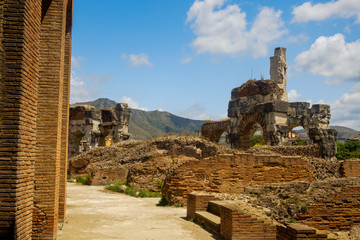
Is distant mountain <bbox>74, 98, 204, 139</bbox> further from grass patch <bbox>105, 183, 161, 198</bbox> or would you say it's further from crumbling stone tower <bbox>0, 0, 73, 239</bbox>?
crumbling stone tower <bbox>0, 0, 73, 239</bbox>

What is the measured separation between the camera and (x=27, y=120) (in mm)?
4789

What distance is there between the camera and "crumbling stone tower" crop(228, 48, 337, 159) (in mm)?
20062

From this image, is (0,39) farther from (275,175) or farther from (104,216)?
(275,175)

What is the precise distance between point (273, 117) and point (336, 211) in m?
13.7

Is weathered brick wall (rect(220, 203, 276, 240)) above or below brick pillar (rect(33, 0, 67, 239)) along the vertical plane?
below

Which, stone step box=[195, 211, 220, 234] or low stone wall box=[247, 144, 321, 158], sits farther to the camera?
low stone wall box=[247, 144, 321, 158]

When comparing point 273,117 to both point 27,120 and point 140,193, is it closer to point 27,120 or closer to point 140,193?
point 140,193

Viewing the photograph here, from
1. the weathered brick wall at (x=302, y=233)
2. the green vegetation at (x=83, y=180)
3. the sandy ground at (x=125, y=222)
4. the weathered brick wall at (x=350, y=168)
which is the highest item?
the weathered brick wall at (x=350, y=168)

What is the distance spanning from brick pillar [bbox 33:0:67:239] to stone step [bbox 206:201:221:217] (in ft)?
11.7

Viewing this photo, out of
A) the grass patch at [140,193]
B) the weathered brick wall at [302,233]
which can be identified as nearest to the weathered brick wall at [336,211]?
the weathered brick wall at [302,233]

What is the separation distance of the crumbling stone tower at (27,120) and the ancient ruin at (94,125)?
22.2 meters

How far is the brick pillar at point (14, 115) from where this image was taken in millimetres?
4223

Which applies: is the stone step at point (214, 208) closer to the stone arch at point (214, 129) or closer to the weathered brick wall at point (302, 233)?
the weathered brick wall at point (302, 233)

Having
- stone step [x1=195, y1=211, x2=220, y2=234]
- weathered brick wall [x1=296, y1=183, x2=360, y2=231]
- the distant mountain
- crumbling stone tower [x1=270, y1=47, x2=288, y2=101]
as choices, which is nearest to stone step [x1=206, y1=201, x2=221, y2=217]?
stone step [x1=195, y1=211, x2=220, y2=234]
